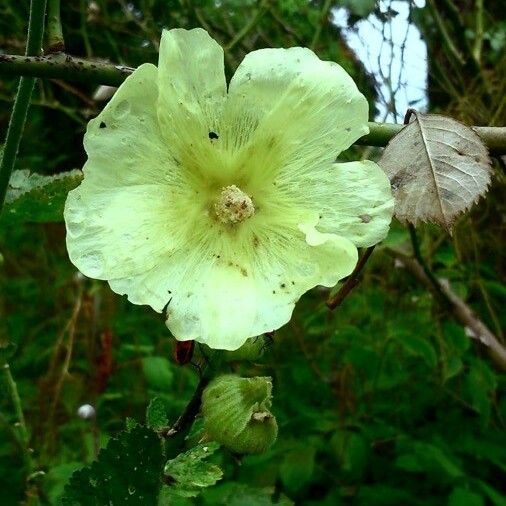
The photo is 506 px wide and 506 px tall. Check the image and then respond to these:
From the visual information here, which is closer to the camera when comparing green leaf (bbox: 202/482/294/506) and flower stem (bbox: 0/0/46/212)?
flower stem (bbox: 0/0/46/212)

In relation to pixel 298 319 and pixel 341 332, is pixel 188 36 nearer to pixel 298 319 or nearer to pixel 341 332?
pixel 341 332

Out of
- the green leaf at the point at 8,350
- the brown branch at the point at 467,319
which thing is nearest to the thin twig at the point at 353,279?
the green leaf at the point at 8,350

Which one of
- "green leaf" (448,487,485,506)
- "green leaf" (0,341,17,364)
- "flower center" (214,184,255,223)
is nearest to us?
"flower center" (214,184,255,223)

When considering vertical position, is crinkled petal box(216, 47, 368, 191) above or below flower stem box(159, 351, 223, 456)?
above

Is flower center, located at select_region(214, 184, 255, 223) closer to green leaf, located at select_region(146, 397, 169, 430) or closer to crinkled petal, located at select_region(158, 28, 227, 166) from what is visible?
crinkled petal, located at select_region(158, 28, 227, 166)

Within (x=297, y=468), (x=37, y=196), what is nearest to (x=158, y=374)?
(x=297, y=468)

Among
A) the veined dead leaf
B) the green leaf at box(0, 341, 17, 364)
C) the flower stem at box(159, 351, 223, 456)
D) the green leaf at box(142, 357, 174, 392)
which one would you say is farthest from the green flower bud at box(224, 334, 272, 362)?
the green leaf at box(142, 357, 174, 392)
